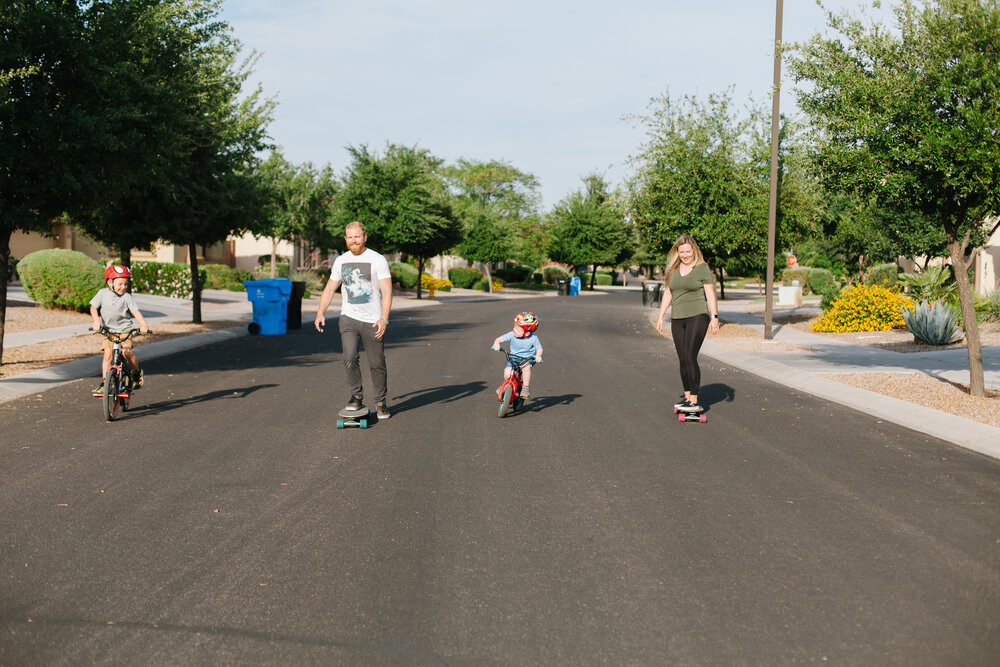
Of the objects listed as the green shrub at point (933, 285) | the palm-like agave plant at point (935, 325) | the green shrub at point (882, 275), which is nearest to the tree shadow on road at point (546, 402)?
the palm-like agave plant at point (935, 325)

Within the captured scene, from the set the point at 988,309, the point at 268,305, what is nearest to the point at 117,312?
the point at 268,305

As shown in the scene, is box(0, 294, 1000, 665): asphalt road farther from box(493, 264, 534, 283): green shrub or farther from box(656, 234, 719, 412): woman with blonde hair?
box(493, 264, 534, 283): green shrub

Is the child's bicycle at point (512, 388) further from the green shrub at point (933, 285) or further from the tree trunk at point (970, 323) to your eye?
the green shrub at point (933, 285)

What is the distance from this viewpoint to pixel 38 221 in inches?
493

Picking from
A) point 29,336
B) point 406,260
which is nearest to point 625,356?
point 29,336

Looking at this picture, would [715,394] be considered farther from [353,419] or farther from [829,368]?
[353,419]

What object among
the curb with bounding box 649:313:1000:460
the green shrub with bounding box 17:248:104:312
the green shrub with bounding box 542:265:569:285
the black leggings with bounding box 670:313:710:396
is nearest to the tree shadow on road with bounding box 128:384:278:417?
the black leggings with bounding box 670:313:710:396

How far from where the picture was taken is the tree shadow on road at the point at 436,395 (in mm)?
10211

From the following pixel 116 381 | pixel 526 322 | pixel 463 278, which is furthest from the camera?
pixel 463 278

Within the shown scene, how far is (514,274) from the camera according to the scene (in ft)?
251

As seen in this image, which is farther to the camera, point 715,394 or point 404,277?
point 404,277

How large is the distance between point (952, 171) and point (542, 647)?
8.38m

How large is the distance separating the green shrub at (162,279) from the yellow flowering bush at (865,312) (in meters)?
25.3

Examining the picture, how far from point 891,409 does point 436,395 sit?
5.51 metres
